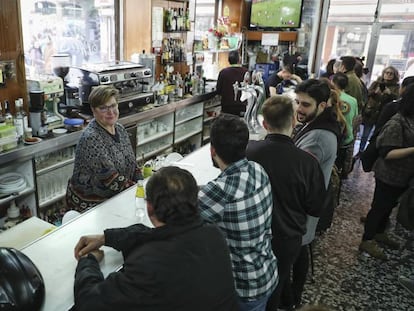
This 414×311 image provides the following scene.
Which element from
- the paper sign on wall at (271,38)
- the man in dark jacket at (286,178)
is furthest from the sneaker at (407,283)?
the paper sign on wall at (271,38)

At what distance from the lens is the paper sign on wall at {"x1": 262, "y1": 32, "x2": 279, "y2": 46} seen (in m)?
7.54

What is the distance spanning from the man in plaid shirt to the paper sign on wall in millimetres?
6402

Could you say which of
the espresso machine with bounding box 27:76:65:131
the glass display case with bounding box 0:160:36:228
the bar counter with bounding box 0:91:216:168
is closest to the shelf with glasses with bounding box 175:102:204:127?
the bar counter with bounding box 0:91:216:168

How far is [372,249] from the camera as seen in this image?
3420 mm

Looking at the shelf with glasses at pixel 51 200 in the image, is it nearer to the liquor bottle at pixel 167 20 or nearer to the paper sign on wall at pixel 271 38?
the liquor bottle at pixel 167 20

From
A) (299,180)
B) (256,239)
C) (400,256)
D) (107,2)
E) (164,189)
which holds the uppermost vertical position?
(107,2)

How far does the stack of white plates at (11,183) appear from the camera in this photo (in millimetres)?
2832

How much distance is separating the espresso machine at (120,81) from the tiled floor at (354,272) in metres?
2.51

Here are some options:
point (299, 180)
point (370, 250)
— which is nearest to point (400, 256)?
point (370, 250)

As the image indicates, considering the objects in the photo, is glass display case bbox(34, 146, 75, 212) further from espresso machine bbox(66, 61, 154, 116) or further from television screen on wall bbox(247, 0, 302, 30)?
television screen on wall bbox(247, 0, 302, 30)

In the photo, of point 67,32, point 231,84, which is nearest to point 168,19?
point 231,84

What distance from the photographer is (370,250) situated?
135 inches

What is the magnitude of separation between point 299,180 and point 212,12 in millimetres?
5851

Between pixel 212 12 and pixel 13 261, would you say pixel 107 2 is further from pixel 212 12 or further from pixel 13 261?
pixel 13 261
